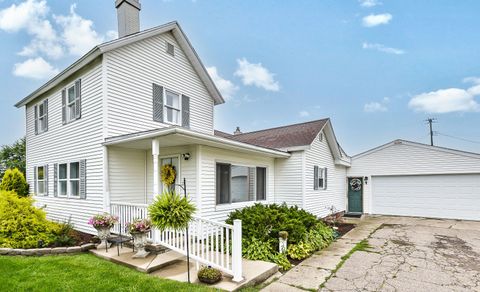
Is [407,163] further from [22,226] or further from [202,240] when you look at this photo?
[22,226]

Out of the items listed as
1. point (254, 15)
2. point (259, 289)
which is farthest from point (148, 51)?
point (259, 289)

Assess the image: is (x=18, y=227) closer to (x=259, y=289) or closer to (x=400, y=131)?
(x=259, y=289)

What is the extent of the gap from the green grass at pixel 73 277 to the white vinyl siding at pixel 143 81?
3.53m

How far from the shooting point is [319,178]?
12133 mm

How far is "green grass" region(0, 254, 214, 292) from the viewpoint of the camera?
174 inches

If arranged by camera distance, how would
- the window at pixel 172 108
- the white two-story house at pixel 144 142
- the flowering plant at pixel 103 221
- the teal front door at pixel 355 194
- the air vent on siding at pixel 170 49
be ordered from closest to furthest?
the flowering plant at pixel 103 221, the white two-story house at pixel 144 142, the window at pixel 172 108, the air vent on siding at pixel 170 49, the teal front door at pixel 355 194

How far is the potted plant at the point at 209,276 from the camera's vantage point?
4.68 m

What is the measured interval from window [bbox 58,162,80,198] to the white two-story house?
4 cm

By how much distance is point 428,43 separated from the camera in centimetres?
1155

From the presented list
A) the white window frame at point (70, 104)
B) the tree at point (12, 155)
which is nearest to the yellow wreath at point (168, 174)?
the white window frame at point (70, 104)

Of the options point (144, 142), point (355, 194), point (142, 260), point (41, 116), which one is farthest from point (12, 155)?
point (355, 194)

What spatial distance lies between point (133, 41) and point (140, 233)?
6200 mm

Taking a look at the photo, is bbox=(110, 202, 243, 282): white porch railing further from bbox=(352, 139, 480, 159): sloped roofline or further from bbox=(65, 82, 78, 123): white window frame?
bbox=(352, 139, 480, 159): sloped roofline

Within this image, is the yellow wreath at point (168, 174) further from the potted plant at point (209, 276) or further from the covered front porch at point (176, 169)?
the potted plant at point (209, 276)
